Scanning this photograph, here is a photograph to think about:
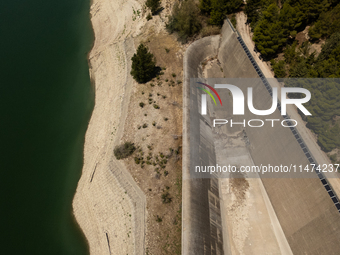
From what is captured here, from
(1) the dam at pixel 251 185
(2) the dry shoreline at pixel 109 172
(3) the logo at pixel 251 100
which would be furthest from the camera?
(3) the logo at pixel 251 100

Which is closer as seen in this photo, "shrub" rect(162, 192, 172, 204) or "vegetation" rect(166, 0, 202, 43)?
"shrub" rect(162, 192, 172, 204)

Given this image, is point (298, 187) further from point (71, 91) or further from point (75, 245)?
point (71, 91)

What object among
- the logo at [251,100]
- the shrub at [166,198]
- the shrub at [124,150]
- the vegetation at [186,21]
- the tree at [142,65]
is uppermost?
the vegetation at [186,21]

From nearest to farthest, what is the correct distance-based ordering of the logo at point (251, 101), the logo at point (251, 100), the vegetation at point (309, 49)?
the vegetation at point (309, 49), the logo at point (251, 100), the logo at point (251, 101)

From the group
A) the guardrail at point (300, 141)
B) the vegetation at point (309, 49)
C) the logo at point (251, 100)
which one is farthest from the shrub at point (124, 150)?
the vegetation at point (309, 49)

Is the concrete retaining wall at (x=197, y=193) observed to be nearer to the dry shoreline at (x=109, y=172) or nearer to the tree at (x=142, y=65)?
the dry shoreline at (x=109, y=172)

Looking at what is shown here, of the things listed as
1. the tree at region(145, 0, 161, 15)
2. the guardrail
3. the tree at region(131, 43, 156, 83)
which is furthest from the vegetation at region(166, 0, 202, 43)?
the guardrail

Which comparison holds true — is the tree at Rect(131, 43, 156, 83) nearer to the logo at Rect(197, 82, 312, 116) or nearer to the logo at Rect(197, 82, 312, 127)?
the logo at Rect(197, 82, 312, 127)
